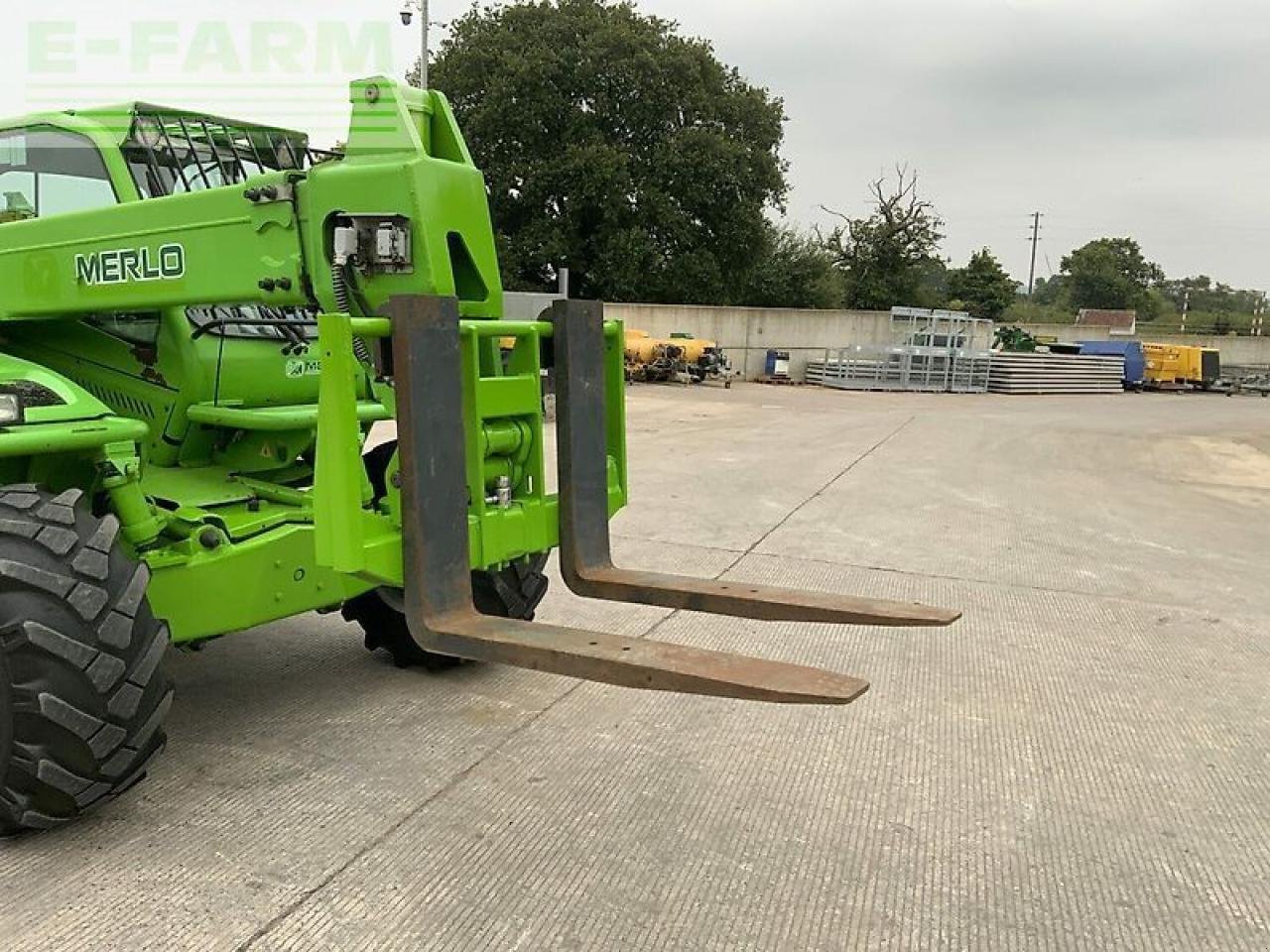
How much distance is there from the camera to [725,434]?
1463 centimetres

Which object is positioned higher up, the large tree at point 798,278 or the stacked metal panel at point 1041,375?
the large tree at point 798,278

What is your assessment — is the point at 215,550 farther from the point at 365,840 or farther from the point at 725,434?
the point at 725,434

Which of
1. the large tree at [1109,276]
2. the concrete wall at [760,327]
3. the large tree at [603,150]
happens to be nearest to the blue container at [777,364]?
the concrete wall at [760,327]

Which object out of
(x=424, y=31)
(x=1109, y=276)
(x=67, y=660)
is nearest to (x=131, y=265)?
(x=67, y=660)

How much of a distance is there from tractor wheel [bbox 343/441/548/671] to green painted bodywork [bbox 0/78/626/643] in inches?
13.7

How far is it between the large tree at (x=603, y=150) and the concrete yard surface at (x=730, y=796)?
27.0 m

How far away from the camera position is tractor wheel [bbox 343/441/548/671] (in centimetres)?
424

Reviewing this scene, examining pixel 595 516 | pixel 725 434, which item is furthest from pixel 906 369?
pixel 595 516

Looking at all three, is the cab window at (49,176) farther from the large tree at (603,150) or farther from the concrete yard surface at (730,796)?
the large tree at (603,150)

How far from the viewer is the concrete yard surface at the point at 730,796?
2.80 m

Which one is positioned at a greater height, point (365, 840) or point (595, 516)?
point (595, 516)

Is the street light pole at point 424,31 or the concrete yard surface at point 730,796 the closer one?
the concrete yard surface at point 730,796

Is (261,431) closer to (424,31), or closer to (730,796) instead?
(730,796)

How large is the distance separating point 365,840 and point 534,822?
0.52 m
